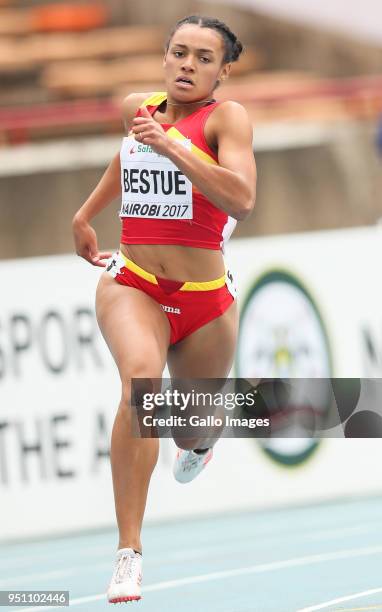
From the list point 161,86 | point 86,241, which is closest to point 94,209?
point 86,241

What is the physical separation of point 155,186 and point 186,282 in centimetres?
41

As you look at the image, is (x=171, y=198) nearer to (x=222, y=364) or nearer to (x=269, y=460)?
(x=222, y=364)

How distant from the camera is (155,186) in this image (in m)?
5.35

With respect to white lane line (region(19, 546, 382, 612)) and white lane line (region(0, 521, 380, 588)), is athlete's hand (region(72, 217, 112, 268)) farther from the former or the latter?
white lane line (region(0, 521, 380, 588))

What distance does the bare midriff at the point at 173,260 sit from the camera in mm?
5422

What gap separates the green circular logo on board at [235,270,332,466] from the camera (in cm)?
957

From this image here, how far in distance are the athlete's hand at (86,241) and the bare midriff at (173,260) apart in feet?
1.60

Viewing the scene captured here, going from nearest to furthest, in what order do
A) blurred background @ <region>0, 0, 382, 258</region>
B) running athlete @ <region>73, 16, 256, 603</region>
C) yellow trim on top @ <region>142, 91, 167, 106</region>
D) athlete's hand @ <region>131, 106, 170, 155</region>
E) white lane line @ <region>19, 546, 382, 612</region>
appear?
athlete's hand @ <region>131, 106, 170, 155</region> < running athlete @ <region>73, 16, 256, 603</region> < yellow trim on top @ <region>142, 91, 167, 106</region> < white lane line @ <region>19, 546, 382, 612</region> < blurred background @ <region>0, 0, 382, 258</region>

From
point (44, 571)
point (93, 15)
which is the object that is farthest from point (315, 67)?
point (44, 571)

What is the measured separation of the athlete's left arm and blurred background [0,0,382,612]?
63.7 inches

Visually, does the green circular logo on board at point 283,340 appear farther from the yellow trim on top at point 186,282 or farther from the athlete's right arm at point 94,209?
the yellow trim on top at point 186,282

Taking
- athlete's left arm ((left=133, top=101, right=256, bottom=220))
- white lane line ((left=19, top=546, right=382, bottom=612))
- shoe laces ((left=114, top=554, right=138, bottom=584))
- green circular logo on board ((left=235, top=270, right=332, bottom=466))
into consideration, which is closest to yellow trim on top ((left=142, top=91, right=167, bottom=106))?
athlete's left arm ((left=133, top=101, right=256, bottom=220))

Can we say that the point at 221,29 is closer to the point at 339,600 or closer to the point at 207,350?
the point at 207,350

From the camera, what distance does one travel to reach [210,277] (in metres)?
5.57
